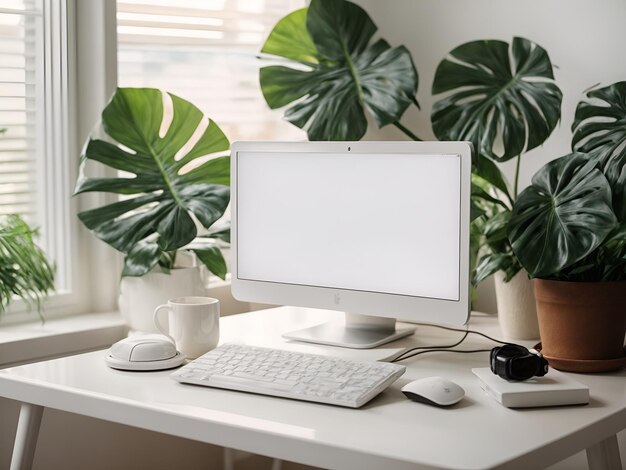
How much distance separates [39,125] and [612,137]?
130 cm

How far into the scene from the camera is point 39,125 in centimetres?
225

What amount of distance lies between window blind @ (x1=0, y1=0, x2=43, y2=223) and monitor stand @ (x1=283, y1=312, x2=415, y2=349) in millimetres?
765

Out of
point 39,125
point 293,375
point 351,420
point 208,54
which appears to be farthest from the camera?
point 208,54

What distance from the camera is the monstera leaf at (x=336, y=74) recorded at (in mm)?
2322

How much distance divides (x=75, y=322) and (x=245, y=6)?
1040 millimetres

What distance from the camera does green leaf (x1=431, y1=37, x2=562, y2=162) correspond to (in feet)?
6.81

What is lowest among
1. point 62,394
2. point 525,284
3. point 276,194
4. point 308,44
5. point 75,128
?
point 62,394

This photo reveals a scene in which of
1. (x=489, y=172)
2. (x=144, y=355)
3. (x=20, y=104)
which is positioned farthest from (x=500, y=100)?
(x=20, y=104)

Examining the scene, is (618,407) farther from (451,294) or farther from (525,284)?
(525,284)

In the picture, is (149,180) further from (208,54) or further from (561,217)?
(561,217)

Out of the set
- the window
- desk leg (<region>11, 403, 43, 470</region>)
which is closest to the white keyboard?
desk leg (<region>11, 403, 43, 470</region>)

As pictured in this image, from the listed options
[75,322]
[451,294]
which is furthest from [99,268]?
[451,294]

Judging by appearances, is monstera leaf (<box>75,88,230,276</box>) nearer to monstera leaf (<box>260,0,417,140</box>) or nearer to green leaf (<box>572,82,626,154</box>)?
monstera leaf (<box>260,0,417,140</box>)

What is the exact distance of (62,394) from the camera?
5.14 feet
